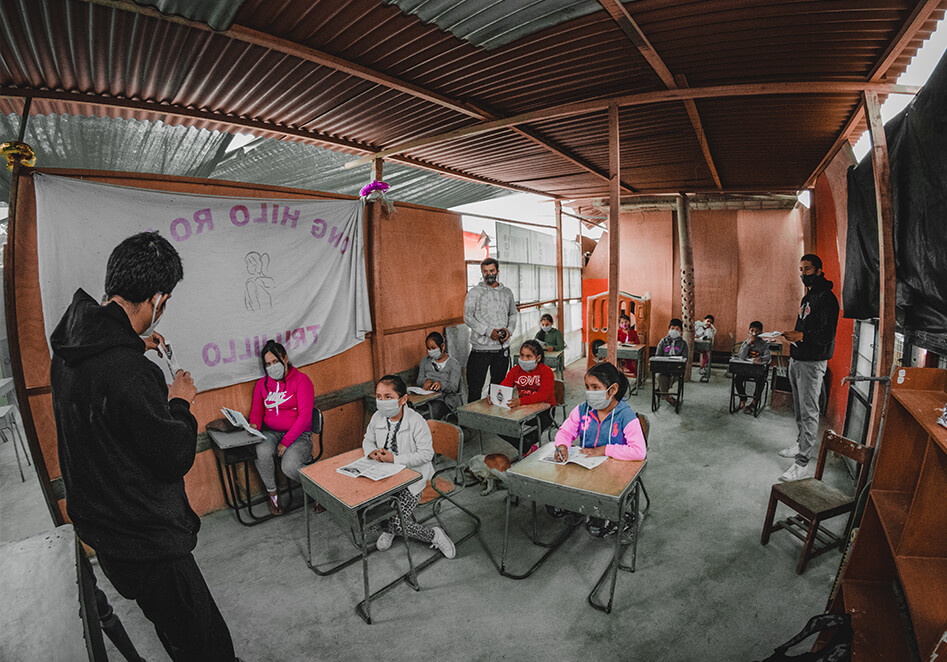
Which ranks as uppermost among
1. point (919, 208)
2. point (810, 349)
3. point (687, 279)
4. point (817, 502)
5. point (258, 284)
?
point (919, 208)

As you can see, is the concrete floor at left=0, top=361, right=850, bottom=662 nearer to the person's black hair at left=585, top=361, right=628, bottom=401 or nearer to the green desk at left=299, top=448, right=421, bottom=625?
the green desk at left=299, top=448, right=421, bottom=625

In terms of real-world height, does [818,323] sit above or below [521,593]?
above

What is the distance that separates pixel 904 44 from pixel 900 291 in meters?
1.68

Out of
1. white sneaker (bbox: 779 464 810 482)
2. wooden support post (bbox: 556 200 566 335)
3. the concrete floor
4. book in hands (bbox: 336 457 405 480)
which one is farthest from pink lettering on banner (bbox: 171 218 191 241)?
wooden support post (bbox: 556 200 566 335)

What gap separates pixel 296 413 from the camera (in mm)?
4086

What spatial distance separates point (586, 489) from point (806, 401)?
3.28 m

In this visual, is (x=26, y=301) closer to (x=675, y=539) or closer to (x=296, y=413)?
(x=296, y=413)

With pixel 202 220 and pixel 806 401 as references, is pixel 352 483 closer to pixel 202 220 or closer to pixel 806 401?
pixel 202 220

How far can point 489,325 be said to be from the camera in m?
5.67

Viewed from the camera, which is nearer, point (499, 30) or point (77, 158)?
point (499, 30)

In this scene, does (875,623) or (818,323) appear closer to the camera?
(875,623)

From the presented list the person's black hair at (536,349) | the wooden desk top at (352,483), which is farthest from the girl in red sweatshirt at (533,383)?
the wooden desk top at (352,483)

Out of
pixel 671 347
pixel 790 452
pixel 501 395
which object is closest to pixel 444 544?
pixel 501 395

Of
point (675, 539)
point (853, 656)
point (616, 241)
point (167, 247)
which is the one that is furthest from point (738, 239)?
point (167, 247)
